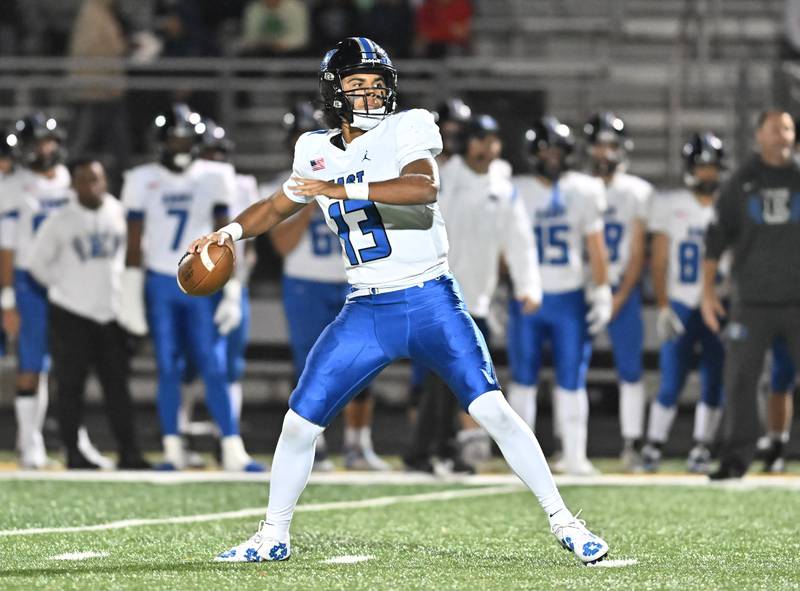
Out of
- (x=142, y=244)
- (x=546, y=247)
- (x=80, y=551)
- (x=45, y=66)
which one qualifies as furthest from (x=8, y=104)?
(x=80, y=551)

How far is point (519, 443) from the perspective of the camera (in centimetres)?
601

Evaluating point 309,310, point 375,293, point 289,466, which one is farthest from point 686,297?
point 289,466

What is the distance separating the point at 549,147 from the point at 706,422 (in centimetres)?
186

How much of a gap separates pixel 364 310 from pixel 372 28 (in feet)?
28.6

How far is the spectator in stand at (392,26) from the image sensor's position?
14586 mm

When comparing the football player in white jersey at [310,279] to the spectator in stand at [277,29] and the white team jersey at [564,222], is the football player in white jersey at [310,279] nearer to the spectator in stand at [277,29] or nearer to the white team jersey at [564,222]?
the white team jersey at [564,222]

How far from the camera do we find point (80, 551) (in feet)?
21.3

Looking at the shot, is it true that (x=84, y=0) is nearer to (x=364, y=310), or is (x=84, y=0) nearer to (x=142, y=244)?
(x=142, y=244)

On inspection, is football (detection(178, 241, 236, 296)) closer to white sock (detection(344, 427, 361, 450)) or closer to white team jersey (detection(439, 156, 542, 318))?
white team jersey (detection(439, 156, 542, 318))

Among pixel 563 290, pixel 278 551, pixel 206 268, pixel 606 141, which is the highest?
pixel 206 268

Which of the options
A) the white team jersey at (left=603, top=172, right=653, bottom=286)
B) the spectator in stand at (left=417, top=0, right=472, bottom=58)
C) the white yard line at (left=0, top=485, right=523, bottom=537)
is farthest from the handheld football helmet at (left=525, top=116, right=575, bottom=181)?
the spectator in stand at (left=417, top=0, right=472, bottom=58)

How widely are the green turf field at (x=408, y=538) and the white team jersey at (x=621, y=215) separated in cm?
199

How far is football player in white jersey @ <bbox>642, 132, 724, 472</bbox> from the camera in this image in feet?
34.0

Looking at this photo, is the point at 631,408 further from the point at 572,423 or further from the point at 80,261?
the point at 80,261
